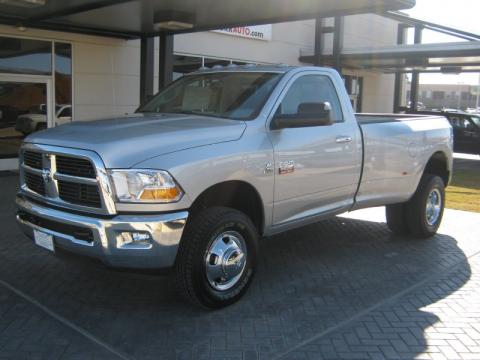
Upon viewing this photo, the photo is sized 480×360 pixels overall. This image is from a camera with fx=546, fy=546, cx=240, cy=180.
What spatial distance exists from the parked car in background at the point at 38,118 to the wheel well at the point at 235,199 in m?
8.03

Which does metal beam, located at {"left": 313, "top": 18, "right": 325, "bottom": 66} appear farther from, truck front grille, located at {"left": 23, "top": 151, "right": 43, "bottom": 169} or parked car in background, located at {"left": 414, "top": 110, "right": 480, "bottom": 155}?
truck front grille, located at {"left": 23, "top": 151, "right": 43, "bottom": 169}

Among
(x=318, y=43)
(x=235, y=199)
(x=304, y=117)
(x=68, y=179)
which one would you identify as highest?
(x=318, y=43)

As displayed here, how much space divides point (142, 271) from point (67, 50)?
9.95 meters

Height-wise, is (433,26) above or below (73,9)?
above

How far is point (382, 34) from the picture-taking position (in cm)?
2367

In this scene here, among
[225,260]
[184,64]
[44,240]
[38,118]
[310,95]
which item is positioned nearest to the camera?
[44,240]

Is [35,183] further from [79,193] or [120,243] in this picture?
[120,243]

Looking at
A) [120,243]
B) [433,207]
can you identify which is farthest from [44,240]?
[433,207]

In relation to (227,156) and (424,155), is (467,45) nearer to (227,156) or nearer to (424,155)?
(424,155)

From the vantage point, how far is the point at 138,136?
4055 mm

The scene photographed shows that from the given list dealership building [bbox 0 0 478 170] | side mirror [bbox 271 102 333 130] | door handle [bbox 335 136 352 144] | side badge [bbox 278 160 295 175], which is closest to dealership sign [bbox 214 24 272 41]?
dealership building [bbox 0 0 478 170]

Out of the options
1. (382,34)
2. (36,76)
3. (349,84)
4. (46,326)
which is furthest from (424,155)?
(382,34)

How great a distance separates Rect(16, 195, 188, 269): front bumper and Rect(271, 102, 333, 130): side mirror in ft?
4.15

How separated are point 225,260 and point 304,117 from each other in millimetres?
1423
